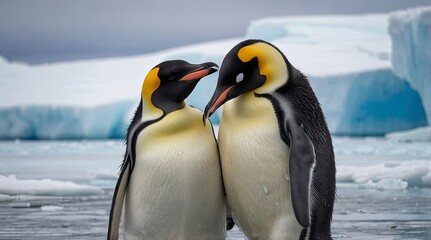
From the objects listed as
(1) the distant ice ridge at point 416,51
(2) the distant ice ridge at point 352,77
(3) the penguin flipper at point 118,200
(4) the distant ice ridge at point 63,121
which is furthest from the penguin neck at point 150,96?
(4) the distant ice ridge at point 63,121

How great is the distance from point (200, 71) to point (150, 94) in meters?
0.18

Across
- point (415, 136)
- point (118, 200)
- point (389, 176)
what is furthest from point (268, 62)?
point (415, 136)

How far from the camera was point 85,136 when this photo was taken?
13672mm

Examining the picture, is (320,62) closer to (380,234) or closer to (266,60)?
(380,234)

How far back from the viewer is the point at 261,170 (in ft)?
7.94

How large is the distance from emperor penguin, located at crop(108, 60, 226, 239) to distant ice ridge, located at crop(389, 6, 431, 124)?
9229 mm

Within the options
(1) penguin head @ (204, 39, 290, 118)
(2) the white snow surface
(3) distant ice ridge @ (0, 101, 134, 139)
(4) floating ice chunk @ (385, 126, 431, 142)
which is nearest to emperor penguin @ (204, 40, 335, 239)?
(1) penguin head @ (204, 39, 290, 118)

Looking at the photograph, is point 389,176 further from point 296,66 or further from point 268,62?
point 296,66

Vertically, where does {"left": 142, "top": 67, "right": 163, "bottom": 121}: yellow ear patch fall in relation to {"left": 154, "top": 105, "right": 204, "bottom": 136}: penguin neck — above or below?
above

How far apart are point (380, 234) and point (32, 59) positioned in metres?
12.5

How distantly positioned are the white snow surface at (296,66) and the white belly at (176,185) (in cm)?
978

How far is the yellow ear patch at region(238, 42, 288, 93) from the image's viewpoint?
2.42 metres

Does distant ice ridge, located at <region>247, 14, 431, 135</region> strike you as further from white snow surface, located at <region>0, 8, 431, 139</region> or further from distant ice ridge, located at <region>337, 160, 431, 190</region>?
distant ice ridge, located at <region>337, 160, 431, 190</region>

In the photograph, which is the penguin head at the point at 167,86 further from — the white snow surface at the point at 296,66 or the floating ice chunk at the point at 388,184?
the white snow surface at the point at 296,66
